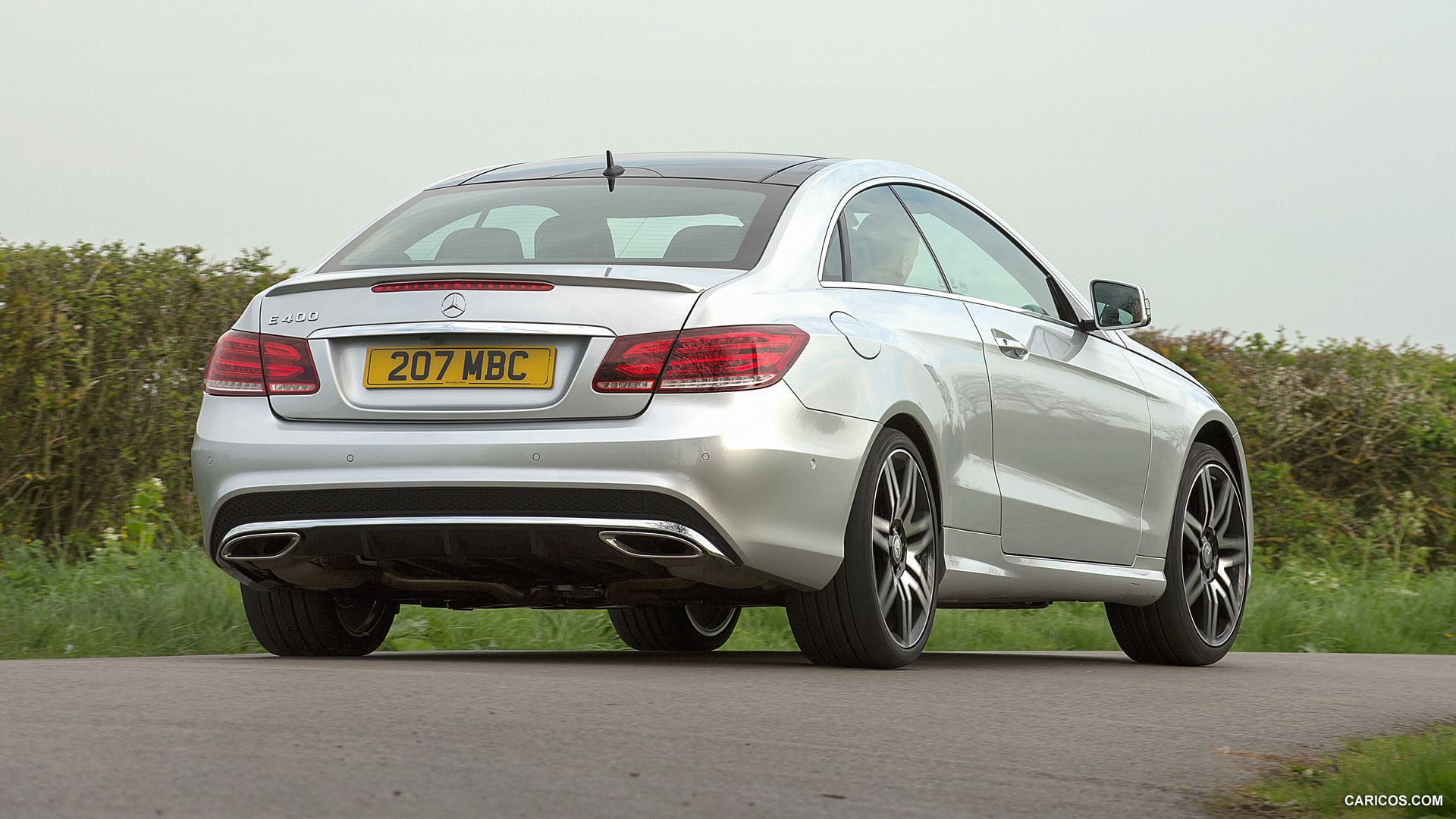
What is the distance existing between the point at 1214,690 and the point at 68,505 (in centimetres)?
606

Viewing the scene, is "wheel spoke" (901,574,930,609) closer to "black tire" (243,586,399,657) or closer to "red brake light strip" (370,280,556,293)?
"red brake light strip" (370,280,556,293)

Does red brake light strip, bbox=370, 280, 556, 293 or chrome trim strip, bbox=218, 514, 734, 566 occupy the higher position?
red brake light strip, bbox=370, 280, 556, 293

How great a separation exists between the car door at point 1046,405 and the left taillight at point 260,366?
2231mm

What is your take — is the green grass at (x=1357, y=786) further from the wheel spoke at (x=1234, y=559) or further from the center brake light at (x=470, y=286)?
the wheel spoke at (x=1234, y=559)

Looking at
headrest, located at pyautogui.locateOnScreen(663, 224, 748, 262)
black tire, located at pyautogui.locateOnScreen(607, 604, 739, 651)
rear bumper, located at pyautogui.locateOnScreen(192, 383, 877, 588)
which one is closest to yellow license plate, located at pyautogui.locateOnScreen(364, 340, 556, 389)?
rear bumper, located at pyautogui.locateOnScreen(192, 383, 877, 588)

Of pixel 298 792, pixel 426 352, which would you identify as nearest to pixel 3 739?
pixel 298 792

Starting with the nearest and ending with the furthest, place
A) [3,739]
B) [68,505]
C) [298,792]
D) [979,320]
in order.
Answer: [298,792]
[3,739]
[979,320]
[68,505]

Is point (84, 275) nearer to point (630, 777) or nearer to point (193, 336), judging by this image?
point (193, 336)

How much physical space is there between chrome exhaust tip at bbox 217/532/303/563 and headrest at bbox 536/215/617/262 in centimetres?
112

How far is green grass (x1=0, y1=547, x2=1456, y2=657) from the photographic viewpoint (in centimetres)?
682

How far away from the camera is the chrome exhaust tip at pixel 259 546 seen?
5113mm

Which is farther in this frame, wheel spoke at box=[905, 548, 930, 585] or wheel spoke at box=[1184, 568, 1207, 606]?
wheel spoke at box=[1184, 568, 1207, 606]

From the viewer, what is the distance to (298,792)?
3.11 meters

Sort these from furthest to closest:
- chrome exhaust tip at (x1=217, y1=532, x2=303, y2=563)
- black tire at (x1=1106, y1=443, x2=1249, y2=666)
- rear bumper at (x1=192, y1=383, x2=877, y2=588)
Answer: black tire at (x1=1106, y1=443, x2=1249, y2=666) < chrome exhaust tip at (x1=217, y1=532, x2=303, y2=563) < rear bumper at (x1=192, y1=383, x2=877, y2=588)
